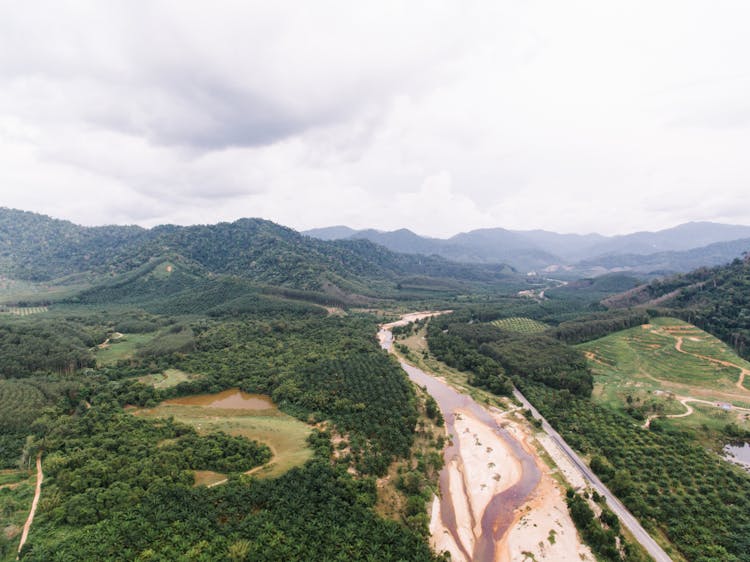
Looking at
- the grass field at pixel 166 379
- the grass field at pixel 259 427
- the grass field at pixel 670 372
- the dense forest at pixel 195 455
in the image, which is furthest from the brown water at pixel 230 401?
the grass field at pixel 670 372

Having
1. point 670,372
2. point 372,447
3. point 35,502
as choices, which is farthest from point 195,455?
point 670,372

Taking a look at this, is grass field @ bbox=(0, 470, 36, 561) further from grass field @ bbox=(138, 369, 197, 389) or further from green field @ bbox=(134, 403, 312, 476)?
grass field @ bbox=(138, 369, 197, 389)

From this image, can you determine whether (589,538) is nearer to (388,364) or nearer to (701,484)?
(701,484)

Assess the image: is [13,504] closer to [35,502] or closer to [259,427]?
[35,502]

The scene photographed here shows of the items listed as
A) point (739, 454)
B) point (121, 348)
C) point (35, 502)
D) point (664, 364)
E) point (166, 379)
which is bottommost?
point (739, 454)

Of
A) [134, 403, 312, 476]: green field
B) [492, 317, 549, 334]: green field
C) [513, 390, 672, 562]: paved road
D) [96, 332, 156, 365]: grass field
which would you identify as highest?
[96, 332, 156, 365]: grass field

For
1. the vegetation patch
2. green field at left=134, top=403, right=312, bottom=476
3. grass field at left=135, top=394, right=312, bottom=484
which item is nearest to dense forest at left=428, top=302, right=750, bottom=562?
the vegetation patch
